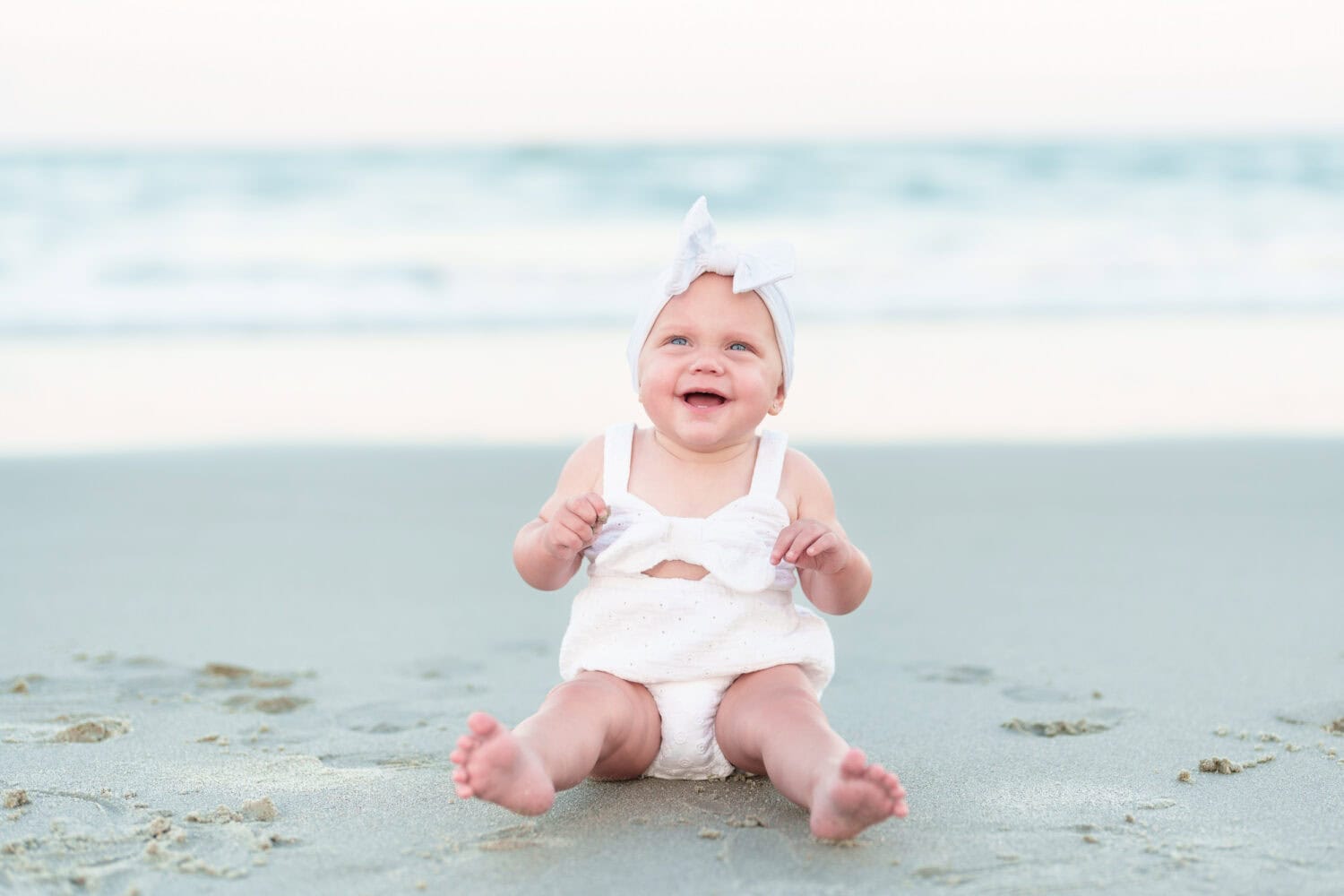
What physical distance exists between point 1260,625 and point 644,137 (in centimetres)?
2098

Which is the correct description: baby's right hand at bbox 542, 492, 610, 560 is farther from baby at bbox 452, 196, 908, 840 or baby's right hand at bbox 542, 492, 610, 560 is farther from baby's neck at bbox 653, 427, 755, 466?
baby's neck at bbox 653, 427, 755, 466

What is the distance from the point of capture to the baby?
249 centimetres

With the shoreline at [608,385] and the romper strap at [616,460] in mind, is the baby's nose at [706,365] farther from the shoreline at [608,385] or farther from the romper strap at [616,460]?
the shoreline at [608,385]

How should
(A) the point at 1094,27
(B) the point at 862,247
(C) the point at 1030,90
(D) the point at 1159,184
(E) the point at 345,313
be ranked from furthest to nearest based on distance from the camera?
(C) the point at 1030,90 → (A) the point at 1094,27 → (D) the point at 1159,184 → (B) the point at 862,247 → (E) the point at 345,313

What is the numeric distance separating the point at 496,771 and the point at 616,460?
0.83 m

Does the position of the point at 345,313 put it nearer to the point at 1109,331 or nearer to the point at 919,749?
the point at 1109,331

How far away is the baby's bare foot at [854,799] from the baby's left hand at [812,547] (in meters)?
0.45

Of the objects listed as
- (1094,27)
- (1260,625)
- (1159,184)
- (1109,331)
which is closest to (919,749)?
(1260,625)

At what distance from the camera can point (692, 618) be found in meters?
2.59

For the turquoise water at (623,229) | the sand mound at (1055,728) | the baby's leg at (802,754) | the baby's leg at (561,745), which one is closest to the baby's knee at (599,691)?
the baby's leg at (561,745)

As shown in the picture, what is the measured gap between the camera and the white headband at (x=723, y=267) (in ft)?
8.53

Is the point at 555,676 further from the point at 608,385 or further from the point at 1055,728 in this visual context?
the point at 608,385

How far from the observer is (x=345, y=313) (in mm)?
10391

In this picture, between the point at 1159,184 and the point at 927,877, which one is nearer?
the point at 927,877
